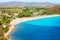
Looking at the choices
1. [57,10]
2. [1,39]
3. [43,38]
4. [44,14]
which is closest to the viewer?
[1,39]

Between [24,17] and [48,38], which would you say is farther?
[24,17]

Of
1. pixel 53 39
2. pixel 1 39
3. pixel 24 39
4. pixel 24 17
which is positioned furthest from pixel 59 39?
pixel 24 17

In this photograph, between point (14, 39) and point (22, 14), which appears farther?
point (22, 14)

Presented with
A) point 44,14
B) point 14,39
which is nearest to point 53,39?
point 14,39

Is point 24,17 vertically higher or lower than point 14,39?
higher

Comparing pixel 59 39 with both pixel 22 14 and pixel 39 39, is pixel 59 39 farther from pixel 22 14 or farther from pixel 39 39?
pixel 22 14

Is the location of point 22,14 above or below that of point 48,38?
above

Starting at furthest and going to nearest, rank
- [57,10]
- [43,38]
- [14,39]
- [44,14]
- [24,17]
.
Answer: [57,10] → [44,14] → [24,17] → [43,38] → [14,39]

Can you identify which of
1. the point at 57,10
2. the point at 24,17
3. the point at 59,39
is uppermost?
the point at 57,10

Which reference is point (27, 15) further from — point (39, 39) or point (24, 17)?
point (39, 39)
